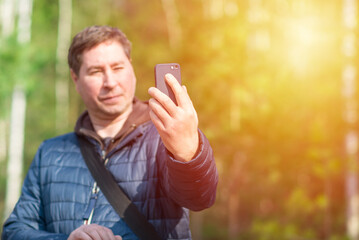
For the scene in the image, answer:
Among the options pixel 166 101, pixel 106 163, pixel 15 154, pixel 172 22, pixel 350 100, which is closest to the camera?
pixel 166 101

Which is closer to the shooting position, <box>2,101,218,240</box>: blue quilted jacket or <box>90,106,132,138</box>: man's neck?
<box>2,101,218,240</box>: blue quilted jacket

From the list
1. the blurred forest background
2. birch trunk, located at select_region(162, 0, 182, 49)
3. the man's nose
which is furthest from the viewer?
birch trunk, located at select_region(162, 0, 182, 49)

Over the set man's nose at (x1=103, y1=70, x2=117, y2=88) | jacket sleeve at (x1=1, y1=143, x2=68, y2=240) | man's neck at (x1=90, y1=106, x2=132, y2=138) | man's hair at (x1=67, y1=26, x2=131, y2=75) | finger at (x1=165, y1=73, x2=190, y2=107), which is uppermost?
man's hair at (x1=67, y1=26, x2=131, y2=75)

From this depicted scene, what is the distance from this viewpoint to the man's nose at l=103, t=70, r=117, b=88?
241cm

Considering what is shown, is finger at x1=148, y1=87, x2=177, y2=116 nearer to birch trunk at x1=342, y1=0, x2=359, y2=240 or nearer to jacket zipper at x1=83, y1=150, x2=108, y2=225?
jacket zipper at x1=83, y1=150, x2=108, y2=225

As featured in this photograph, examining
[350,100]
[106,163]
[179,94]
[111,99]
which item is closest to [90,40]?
[111,99]

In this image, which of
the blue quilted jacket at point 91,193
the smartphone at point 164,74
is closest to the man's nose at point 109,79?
the blue quilted jacket at point 91,193

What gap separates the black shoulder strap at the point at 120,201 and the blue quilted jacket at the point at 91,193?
0.03 metres

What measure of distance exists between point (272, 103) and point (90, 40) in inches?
245

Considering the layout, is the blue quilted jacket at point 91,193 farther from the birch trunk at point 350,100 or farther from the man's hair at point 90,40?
the birch trunk at point 350,100

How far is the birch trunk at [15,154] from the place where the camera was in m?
13.9

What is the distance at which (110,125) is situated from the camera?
258 centimetres

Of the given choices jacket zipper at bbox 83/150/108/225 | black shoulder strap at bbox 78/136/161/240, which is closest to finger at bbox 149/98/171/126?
black shoulder strap at bbox 78/136/161/240

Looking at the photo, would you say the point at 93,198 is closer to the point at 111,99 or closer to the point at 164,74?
the point at 111,99
